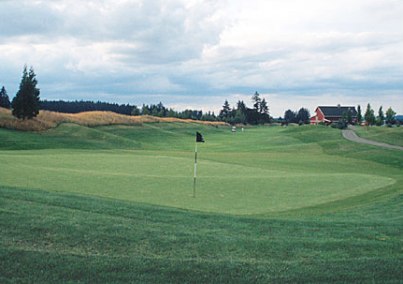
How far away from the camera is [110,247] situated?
790 cm

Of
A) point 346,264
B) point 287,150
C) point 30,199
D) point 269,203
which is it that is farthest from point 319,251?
point 287,150

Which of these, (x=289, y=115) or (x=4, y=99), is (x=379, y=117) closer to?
(x=4, y=99)

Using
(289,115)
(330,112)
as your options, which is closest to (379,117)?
(330,112)

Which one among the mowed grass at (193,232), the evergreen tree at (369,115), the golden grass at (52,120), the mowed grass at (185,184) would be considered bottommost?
the mowed grass at (185,184)

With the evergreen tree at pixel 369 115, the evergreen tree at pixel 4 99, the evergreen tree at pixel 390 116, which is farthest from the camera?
the evergreen tree at pixel 4 99

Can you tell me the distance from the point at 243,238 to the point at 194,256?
170cm

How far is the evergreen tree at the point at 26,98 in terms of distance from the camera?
51.5m

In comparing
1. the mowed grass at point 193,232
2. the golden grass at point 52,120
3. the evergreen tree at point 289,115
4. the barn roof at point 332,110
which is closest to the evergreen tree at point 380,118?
the golden grass at point 52,120

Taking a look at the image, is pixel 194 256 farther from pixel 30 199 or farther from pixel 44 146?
pixel 44 146

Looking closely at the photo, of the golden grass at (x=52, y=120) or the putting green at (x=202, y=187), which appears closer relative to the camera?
the putting green at (x=202, y=187)

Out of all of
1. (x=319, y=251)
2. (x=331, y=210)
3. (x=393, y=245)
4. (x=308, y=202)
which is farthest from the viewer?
(x=308, y=202)

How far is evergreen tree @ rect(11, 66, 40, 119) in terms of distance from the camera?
169 ft

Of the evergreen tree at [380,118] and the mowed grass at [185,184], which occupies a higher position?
the evergreen tree at [380,118]

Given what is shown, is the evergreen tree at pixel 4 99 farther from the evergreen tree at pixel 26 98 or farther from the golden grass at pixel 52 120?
the evergreen tree at pixel 26 98
